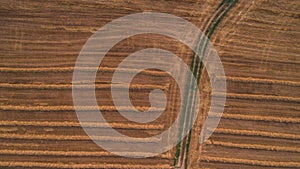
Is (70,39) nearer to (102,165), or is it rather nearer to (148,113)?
(148,113)

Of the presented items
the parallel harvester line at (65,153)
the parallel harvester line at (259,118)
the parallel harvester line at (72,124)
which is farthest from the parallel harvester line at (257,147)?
the parallel harvester line at (65,153)

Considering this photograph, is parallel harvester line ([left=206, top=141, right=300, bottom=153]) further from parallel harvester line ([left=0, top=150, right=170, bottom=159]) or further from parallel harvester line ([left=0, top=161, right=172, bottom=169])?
parallel harvester line ([left=0, top=150, right=170, bottom=159])

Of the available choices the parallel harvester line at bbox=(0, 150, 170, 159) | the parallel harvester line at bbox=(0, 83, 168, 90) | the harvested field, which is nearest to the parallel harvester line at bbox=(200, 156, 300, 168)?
the harvested field

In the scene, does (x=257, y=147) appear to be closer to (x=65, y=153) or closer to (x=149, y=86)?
(x=149, y=86)

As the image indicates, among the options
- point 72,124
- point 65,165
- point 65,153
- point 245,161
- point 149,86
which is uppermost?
point 149,86

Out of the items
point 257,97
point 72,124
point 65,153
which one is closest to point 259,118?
point 257,97

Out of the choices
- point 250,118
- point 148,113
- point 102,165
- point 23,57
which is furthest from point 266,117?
point 23,57

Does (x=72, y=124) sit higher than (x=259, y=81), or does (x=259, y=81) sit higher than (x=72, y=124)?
(x=259, y=81)

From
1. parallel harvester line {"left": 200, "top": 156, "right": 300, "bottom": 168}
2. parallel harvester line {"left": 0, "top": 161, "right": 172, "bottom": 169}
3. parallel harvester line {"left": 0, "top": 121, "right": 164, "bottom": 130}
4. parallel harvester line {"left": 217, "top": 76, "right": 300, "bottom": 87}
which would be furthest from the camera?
parallel harvester line {"left": 217, "top": 76, "right": 300, "bottom": 87}
